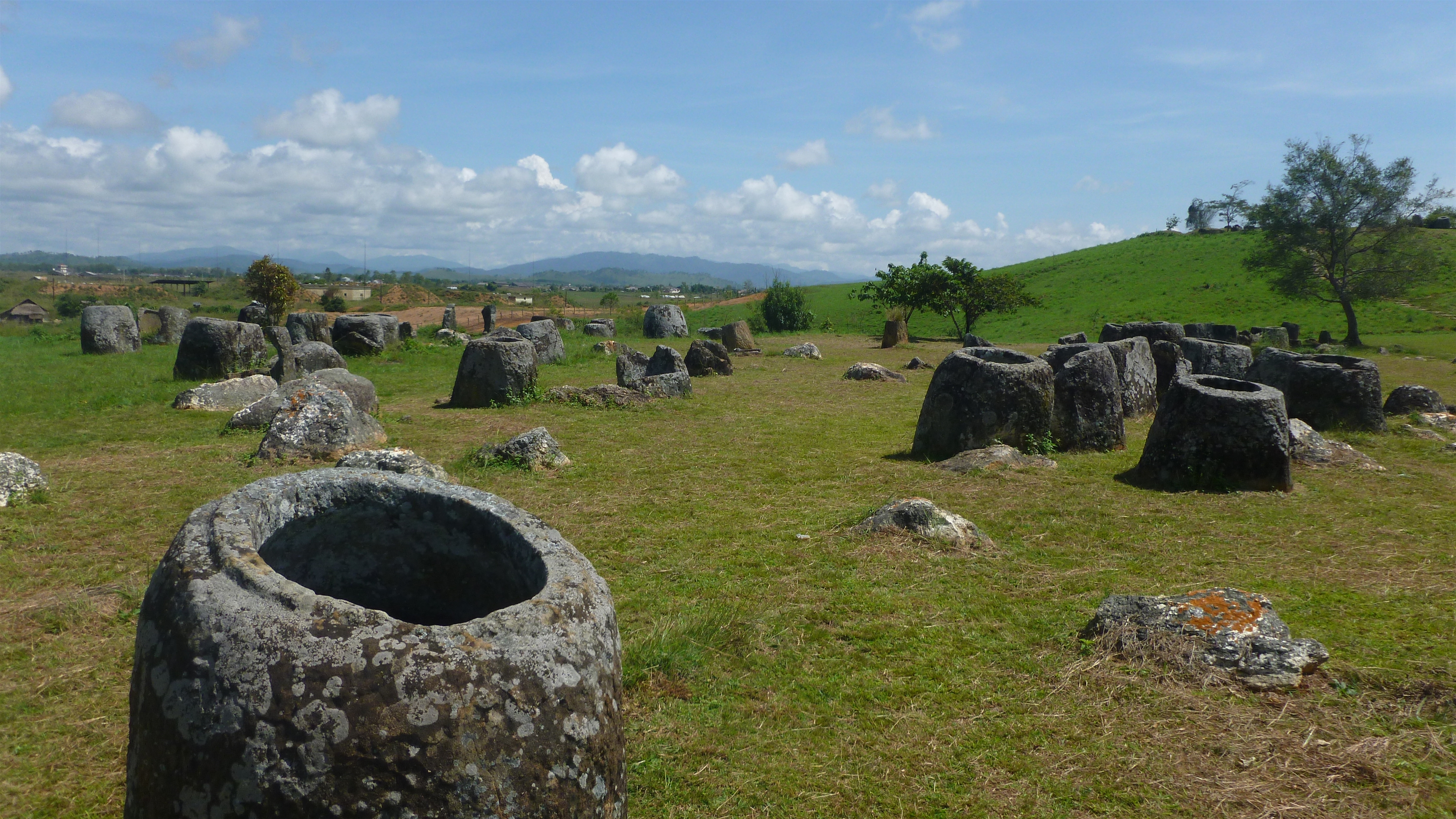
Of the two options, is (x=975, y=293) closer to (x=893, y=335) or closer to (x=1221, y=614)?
(x=893, y=335)

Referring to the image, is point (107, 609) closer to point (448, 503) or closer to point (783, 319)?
point (448, 503)

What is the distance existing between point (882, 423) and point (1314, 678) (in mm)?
10254

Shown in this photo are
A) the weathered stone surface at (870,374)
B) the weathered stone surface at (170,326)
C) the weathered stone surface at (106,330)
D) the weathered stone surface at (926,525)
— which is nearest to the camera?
the weathered stone surface at (926,525)

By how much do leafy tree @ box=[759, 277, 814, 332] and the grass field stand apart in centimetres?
3086

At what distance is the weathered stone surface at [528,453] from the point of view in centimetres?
1016

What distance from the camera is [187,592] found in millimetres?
2791

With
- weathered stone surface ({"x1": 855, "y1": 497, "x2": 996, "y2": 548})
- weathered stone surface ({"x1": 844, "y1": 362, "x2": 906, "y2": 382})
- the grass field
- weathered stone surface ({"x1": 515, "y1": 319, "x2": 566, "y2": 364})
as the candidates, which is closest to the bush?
weathered stone surface ({"x1": 515, "y1": 319, "x2": 566, "y2": 364})

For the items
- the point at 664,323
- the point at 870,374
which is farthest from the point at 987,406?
the point at 664,323

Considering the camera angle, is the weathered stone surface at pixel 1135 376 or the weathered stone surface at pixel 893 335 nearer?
the weathered stone surface at pixel 1135 376

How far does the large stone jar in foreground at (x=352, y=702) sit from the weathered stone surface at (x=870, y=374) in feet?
62.4

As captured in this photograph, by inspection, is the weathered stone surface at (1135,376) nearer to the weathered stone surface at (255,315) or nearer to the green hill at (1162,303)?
the green hill at (1162,303)

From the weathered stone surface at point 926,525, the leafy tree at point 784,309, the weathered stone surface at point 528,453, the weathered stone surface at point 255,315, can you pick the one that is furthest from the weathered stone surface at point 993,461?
the weathered stone surface at point 255,315

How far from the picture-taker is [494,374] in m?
15.6

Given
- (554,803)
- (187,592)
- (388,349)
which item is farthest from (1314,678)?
(388,349)
